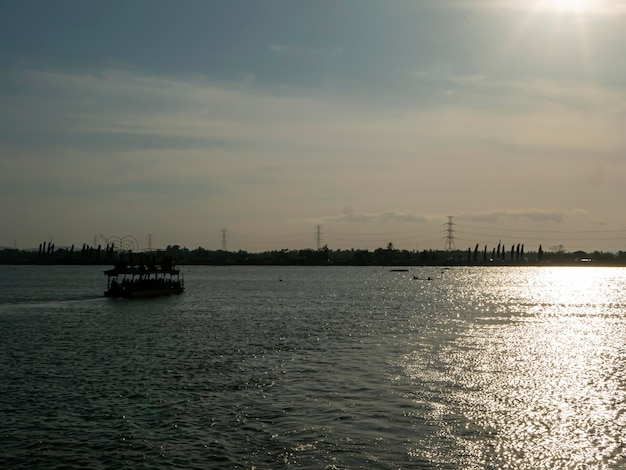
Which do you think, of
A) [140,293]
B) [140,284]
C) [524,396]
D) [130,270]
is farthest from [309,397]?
[130,270]

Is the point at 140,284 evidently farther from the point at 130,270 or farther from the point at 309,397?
the point at 309,397

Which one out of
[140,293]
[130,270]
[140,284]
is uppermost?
[130,270]

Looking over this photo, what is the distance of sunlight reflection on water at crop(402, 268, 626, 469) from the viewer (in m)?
24.3

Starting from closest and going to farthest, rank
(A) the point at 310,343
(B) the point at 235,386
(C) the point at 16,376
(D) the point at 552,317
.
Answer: (B) the point at 235,386, (C) the point at 16,376, (A) the point at 310,343, (D) the point at 552,317

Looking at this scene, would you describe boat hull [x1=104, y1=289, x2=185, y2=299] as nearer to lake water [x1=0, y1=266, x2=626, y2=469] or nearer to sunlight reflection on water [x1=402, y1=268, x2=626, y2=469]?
lake water [x1=0, y1=266, x2=626, y2=469]

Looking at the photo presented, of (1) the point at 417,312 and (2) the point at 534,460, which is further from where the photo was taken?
(1) the point at 417,312

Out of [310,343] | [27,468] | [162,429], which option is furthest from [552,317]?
[27,468]

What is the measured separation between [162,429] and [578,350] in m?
39.1

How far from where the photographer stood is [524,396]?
34.0 meters

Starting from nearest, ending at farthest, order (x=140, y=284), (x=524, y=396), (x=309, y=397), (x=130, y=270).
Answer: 1. (x=309, y=397)
2. (x=524, y=396)
3. (x=140, y=284)
4. (x=130, y=270)

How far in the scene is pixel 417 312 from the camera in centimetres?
8925

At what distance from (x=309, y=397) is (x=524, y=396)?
11318mm

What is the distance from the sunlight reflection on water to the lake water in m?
0.12

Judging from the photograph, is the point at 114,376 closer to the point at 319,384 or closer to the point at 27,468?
the point at 319,384
